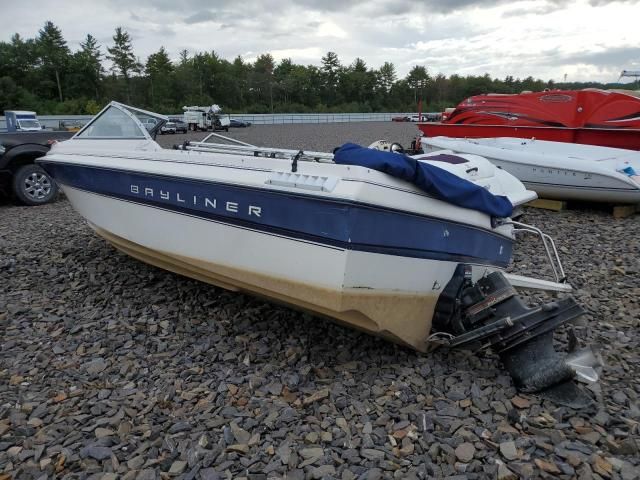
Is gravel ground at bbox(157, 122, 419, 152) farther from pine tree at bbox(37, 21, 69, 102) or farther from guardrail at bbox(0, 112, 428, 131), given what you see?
pine tree at bbox(37, 21, 69, 102)

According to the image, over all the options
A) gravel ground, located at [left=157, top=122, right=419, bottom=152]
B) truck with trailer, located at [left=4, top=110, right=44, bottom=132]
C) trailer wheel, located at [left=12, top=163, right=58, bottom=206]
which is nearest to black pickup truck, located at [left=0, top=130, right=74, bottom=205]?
trailer wheel, located at [left=12, top=163, right=58, bottom=206]

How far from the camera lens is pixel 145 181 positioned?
3.44 metres

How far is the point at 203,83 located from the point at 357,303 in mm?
75031

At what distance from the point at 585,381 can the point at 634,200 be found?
219 inches

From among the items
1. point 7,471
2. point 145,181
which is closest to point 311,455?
point 7,471

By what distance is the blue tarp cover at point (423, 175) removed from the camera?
2576mm

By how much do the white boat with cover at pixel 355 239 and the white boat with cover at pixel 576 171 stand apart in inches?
174

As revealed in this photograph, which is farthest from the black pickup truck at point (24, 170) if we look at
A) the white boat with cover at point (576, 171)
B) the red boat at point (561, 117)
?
the red boat at point (561, 117)

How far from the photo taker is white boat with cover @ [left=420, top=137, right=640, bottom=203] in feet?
22.8

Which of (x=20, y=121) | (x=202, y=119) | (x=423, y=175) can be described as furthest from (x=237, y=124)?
(x=423, y=175)

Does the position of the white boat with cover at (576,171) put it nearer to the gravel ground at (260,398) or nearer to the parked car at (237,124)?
the gravel ground at (260,398)

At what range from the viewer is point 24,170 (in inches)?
296

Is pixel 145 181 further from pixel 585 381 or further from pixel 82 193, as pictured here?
pixel 585 381

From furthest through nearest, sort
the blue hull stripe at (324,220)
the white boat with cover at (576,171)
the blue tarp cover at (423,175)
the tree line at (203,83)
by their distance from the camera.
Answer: the tree line at (203,83)
the white boat with cover at (576,171)
the blue tarp cover at (423,175)
the blue hull stripe at (324,220)
